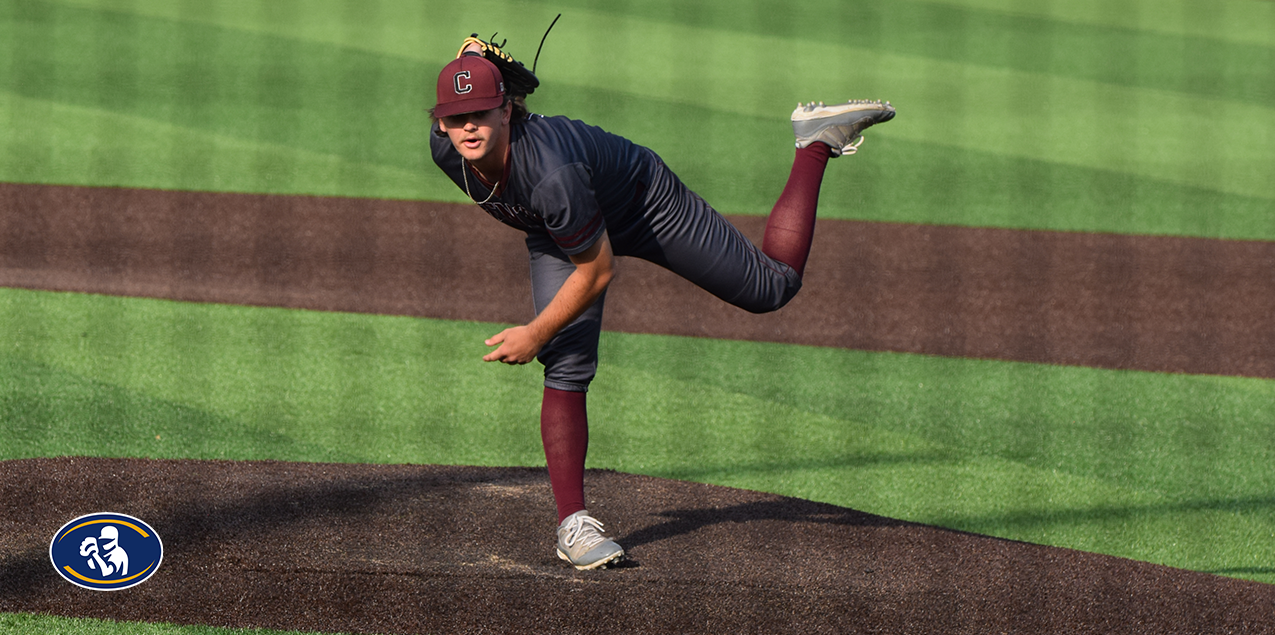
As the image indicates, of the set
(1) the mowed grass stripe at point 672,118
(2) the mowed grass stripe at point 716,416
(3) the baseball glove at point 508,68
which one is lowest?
(2) the mowed grass stripe at point 716,416

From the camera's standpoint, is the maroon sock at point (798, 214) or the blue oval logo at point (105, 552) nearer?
the blue oval logo at point (105, 552)

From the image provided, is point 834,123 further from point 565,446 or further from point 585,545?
point 585,545

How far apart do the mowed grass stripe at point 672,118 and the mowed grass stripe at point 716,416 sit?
9.09 feet

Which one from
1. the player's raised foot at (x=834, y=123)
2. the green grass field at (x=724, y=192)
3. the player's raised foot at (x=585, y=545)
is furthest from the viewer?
the green grass field at (x=724, y=192)

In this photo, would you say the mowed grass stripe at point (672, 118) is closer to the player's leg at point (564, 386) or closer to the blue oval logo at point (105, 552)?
the player's leg at point (564, 386)

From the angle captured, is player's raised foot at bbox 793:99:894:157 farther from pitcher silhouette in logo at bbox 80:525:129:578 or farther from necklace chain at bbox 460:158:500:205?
pitcher silhouette in logo at bbox 80:525:129:578

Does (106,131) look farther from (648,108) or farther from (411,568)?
(411,568)

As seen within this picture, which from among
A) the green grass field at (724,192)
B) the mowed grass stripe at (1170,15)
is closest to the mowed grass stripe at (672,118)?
the green grass field at (724,192)

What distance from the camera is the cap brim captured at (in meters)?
3.40

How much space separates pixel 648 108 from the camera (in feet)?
37.8

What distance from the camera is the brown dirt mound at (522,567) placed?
3541mm

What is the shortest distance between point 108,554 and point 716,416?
9.25 ft

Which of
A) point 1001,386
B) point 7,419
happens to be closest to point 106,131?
point 7,419

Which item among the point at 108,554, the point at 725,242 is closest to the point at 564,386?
the point at 725,242
